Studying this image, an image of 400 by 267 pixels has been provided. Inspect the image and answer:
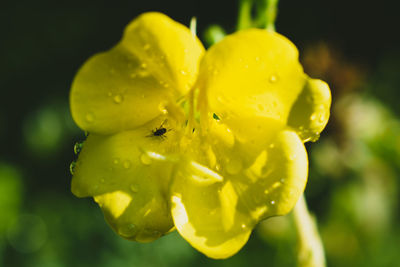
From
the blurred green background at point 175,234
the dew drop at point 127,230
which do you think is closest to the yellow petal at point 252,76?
the dew drop at point 127,230

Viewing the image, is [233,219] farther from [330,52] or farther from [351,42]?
[351,42]

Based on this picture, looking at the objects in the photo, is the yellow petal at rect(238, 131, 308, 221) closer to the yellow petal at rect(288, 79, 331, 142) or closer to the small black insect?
the yellow petal at rect(288, 79, 331, 142)

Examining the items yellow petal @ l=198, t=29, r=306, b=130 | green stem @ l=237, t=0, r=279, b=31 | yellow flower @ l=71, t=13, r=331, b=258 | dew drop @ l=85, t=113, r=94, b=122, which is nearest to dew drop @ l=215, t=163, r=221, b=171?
yellow flower @ l=71, t=13, r=331, b=258

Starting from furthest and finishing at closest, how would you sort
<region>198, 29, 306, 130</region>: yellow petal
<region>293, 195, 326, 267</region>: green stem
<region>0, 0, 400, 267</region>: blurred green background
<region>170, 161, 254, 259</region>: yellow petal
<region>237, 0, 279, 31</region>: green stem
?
<region>0, 0, 400, 267</region>: blurred green background < <region>237, 0, 279, 31</region>: green stem < <region>293, 195, 326, 267</region>: green stem < <region>170, 161, 254, 259</region>: yellow petal < <region>198, 29, 306, 130</region>: yellow petal

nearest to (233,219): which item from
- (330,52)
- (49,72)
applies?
(330,52)

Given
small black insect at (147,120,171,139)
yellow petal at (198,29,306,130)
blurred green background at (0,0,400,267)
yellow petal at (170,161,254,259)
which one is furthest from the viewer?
blurred green background at (0,0,400,267)

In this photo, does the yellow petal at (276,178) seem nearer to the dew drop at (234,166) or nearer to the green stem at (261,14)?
the dew drop at (234,166)

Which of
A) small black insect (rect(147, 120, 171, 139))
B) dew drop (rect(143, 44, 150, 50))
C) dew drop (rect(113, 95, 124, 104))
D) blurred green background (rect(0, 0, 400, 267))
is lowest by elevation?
blurred green background (rect(0, 0, 400, 267))
